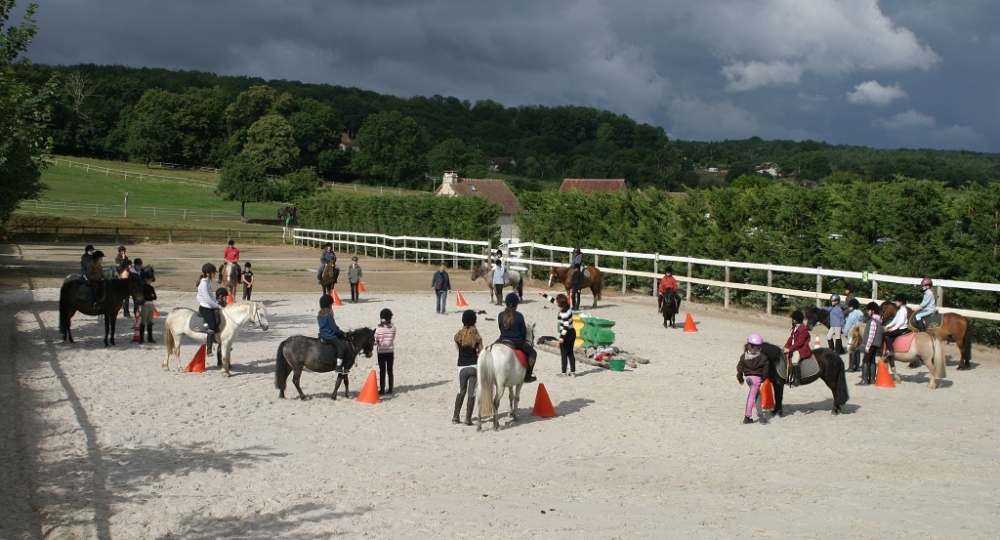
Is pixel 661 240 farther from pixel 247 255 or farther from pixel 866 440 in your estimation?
pixel 247 255

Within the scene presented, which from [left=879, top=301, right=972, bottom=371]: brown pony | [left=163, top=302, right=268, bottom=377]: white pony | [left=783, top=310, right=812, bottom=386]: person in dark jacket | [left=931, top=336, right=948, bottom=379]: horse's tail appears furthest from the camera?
[left=879, top=301, right=972, bottom=371]: brown pony

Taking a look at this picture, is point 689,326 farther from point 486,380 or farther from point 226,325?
point 226,325

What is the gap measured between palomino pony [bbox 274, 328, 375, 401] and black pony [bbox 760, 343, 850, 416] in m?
5.56

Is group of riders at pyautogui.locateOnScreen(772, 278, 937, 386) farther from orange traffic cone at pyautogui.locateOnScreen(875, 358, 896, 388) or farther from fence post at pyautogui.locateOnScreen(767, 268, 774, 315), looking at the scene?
fence post at pyautogui.locateOnScreen(767, 268, 774, 315)

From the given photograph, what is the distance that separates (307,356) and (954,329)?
1086cm

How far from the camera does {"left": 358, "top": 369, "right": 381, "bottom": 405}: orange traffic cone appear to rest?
12.8 metres

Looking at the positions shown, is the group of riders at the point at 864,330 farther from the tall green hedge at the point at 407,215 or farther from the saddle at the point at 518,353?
the tall green hedge at the point at 407,215

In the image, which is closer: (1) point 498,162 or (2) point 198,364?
(2) point 198,364

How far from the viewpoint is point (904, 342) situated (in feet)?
45.5

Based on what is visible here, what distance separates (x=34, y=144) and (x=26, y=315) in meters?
5.32

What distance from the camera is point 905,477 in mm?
9266

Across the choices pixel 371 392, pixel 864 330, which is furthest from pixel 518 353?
pixel 864 330

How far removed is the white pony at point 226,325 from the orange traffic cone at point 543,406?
4.83 m

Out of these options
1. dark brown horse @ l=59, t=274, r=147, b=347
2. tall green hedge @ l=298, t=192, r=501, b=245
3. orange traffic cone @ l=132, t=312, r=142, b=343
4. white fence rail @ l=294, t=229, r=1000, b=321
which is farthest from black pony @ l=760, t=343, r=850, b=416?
tall green hedge @ l=298, t=192, r=501, b=245
